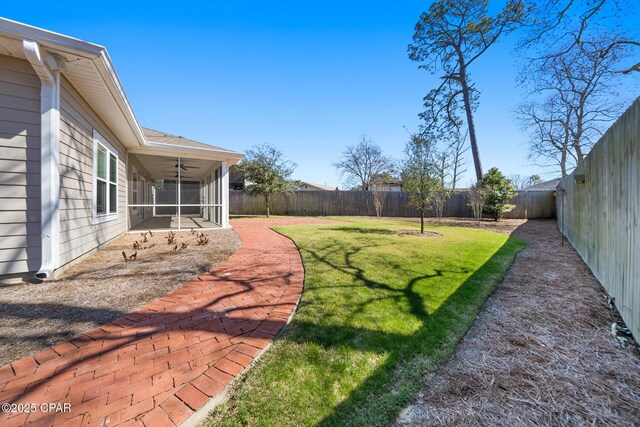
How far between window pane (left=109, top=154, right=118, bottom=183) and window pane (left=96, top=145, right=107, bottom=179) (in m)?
0.48

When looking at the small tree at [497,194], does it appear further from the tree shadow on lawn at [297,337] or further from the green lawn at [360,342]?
the tree shadow on lawn at [297,337]

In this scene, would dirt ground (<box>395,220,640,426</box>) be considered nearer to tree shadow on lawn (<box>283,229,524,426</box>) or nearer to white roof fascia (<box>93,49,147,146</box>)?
tree shadow on lawn (<box>283,229,524,426</box>)

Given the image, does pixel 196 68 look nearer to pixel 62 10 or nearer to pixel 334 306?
pixel 62 10

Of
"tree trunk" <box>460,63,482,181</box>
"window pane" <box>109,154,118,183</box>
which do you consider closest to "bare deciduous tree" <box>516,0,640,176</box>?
"tree trunk" <box>460,63,482,181</box>

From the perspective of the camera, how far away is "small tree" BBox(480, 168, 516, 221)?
1427 cm

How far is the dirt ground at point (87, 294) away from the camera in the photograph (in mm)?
2264

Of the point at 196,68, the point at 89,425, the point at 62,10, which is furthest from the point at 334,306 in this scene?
the point at 196,68

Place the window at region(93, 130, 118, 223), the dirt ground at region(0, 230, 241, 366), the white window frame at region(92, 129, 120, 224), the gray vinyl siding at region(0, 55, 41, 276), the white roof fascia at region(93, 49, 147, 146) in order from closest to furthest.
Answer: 1. the dirt ground at region(0, 230, 241, 366)
2. the gray vinyl siding at region(0, 55, 41, 276)
3. the white roof fascia at region(93, 49, 147, 146)
4. the white window frame at region(92, 129, 120, 224)
5. the window at region(93, 130, 118, 223)

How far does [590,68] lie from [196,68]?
1971cm

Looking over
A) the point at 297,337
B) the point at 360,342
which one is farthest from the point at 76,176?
the point at 360,342

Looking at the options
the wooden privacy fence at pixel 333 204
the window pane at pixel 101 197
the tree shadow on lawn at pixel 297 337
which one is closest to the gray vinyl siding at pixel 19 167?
the tree shadow on lawn at pixel 297 337

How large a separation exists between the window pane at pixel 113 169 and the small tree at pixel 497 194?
614 inches

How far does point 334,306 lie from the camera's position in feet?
9.70

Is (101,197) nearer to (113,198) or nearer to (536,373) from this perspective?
(113,198)
